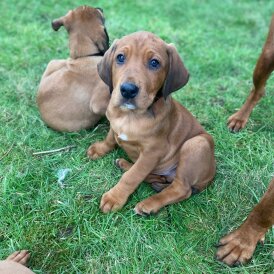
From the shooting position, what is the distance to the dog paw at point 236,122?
189 inches

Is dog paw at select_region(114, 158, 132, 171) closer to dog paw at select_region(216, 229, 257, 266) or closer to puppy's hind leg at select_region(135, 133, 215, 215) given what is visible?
puppy's hind leg at select_region(135, 133, 215, 215)

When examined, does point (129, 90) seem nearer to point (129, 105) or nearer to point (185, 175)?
point (129, 105)

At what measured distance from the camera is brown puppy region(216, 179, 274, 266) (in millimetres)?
3324

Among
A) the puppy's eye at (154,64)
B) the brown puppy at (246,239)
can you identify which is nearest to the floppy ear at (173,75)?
the puppy's eye at (154,64)

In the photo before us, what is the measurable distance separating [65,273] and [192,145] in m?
1.42

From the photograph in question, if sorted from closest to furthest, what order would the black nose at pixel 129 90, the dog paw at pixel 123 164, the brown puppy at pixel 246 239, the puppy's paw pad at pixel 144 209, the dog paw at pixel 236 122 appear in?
the black nose at pixel 129 90 < the brown puppy at pixel 246 239 < the puppy's paw pad at pixel 144 209 < the dog paw at pixel 123 164 < the dog paw at pixel 236 122

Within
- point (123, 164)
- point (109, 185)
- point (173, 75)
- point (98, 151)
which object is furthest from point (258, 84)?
point (109, 185)

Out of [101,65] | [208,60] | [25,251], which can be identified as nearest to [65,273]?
[25,251]

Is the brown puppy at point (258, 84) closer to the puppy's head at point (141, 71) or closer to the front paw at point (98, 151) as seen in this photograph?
the puppy's head at point (141, 71)

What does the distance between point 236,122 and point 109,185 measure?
1.69m

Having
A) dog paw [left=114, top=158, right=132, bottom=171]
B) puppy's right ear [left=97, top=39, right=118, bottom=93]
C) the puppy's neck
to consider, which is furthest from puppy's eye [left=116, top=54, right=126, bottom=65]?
the puppy's neck

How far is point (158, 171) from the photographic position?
388 centimetres

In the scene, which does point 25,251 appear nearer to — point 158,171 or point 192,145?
point 158,171

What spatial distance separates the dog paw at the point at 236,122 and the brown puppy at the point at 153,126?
99cm
